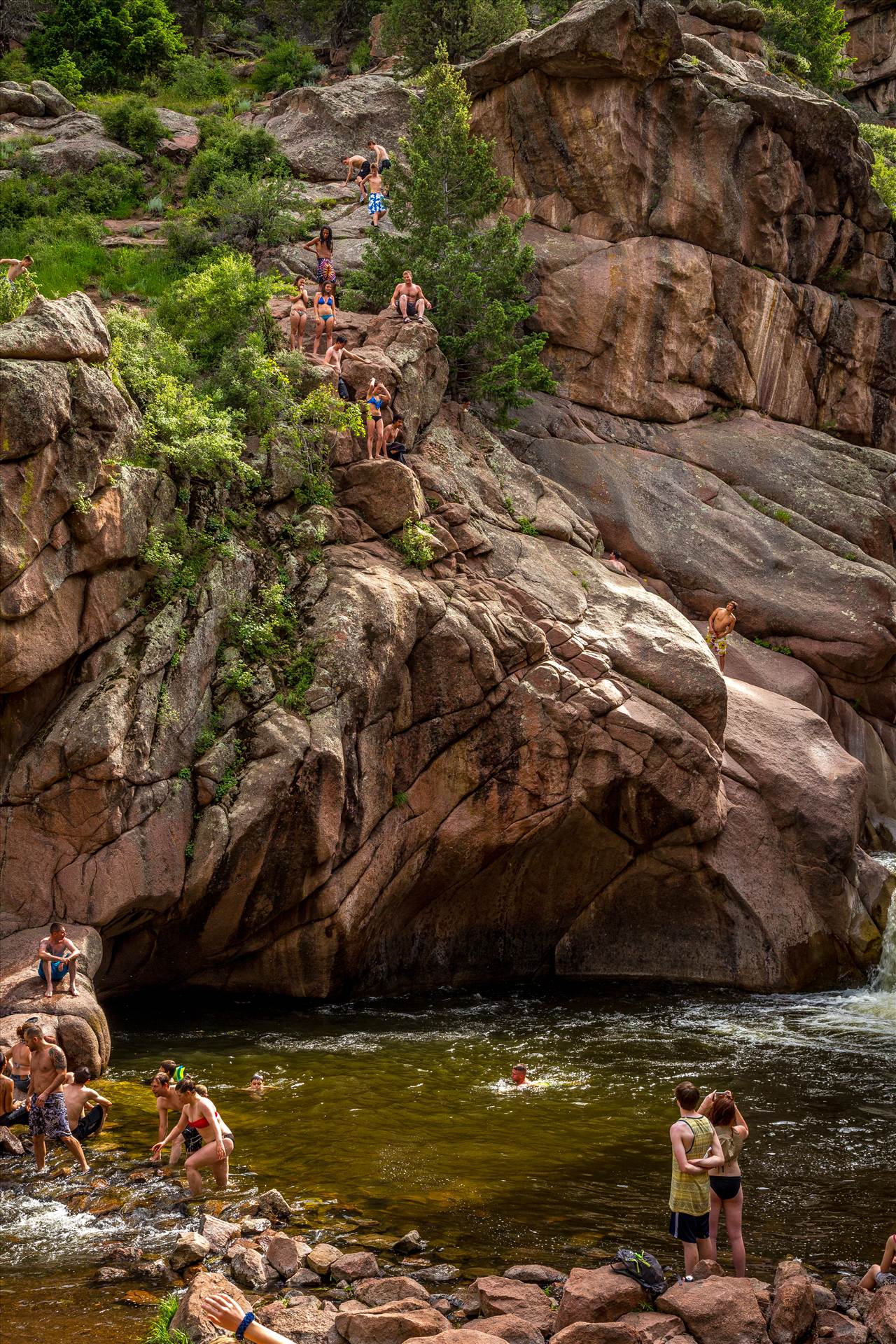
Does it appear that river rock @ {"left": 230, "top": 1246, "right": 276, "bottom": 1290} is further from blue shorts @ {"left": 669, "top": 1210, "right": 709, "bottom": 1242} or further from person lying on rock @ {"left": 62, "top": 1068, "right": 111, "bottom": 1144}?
person lying on rock @ {"left": 62, "top": 1068, "right": 111, "bottom": 1144}

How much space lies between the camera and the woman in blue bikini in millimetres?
24969

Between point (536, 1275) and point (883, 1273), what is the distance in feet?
9.68

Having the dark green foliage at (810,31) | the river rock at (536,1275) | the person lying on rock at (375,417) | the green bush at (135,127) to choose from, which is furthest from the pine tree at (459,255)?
the river rock at (536,1275)

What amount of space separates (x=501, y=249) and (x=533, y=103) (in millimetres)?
6977

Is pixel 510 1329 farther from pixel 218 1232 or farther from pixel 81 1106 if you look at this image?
pixel 81 1106

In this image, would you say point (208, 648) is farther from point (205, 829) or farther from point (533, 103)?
point (533, 103)

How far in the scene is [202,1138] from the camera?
12.2 m

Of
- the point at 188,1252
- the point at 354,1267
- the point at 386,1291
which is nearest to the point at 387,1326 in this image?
the point at 386,1291

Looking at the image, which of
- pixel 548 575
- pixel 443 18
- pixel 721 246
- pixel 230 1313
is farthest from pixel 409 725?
pixel 443 18

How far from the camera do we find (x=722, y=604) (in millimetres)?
28688

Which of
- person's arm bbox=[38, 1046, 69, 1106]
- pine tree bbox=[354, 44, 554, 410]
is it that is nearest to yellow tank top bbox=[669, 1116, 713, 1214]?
person's arm bbox=[38, 1046, 69, 1106]

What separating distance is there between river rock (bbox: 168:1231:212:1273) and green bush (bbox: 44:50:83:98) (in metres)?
44.4

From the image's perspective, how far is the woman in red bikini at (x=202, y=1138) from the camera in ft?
38.5

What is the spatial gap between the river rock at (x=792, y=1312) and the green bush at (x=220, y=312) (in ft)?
64.0
